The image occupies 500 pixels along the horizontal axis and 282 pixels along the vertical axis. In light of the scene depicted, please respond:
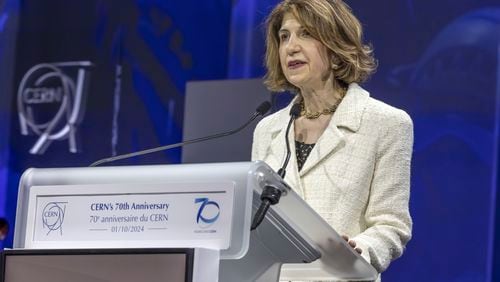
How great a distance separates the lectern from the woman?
225 millimetres

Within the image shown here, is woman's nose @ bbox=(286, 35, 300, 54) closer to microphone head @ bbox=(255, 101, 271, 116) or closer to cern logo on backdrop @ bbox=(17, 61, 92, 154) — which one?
microphone head @ bbox=(255, 101, 271, 116)

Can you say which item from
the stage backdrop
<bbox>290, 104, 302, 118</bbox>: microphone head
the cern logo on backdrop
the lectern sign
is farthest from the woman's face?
the cern logo on backdrop

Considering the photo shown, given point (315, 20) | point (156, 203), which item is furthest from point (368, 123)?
point (156, 203)

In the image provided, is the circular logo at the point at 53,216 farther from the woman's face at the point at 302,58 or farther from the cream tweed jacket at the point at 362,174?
the woman's face at the point at 302,58

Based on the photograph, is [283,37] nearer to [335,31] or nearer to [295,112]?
[335,31]

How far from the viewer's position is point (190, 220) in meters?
1.64

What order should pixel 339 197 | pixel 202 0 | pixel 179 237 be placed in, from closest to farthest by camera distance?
1. pixel 179 237
2. pixel 339 197
3. pixel 202 0

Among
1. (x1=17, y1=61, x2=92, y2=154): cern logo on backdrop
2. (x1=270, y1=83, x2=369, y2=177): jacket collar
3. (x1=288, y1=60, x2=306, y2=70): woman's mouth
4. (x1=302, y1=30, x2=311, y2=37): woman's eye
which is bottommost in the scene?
(x1=17, y1=61, x2=92, y2=154): cern logo on backdrop

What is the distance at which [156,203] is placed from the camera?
5.55ft

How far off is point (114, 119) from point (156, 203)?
333 cm

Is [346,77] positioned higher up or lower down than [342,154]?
higher up

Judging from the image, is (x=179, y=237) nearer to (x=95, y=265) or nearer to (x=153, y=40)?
(x=95, y=265)

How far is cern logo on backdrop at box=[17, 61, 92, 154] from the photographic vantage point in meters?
5.07

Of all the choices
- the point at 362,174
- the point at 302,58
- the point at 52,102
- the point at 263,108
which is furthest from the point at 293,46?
the point at 52,102
